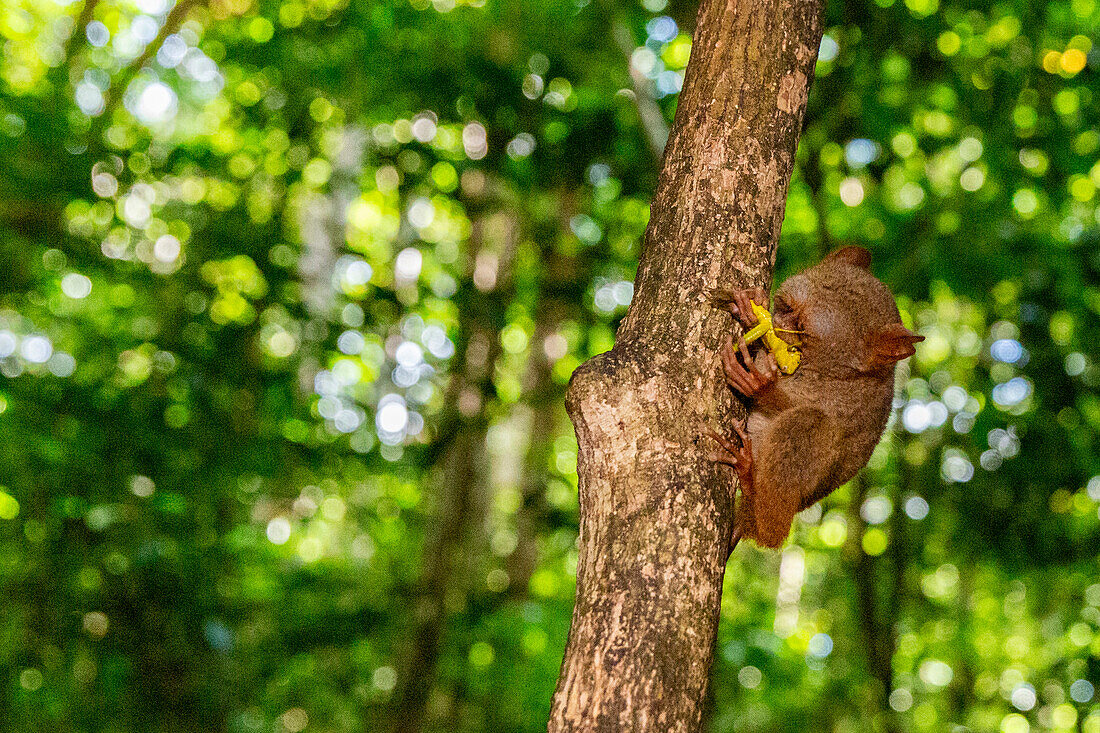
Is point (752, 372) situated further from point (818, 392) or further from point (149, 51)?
point (149, 51)

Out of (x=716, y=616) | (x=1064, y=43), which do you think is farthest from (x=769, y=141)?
(x=1064, y=43)

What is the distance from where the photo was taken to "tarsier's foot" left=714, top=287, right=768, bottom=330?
1.70 metres

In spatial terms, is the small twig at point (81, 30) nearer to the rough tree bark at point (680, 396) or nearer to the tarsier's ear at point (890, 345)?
the rough tree bark at point (680, 396)

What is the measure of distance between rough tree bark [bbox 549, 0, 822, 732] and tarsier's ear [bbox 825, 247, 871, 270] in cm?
111

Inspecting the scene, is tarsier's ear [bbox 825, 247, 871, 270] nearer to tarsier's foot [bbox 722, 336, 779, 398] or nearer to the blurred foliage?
the blurred foliage

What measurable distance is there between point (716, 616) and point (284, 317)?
3679 mm

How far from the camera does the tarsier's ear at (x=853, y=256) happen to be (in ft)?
9.60

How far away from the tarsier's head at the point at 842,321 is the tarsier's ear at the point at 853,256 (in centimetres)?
11

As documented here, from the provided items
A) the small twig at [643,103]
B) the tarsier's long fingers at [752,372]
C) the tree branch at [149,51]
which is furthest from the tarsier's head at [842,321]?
the tree branch at [149,51]

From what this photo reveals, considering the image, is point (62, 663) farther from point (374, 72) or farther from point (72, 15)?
point (72, 15)

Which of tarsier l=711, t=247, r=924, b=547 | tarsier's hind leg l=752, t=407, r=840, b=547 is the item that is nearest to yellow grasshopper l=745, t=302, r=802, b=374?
tarsier l=711, t=247, r=924, b=547

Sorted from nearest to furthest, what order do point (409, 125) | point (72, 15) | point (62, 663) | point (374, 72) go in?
point (62, 663) → point (374, 72) → point (409, 125) → point (72, 15)

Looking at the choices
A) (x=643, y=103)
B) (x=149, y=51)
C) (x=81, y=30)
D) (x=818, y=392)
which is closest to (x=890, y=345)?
(x=818, y=392)

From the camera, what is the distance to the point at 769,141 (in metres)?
1.83
